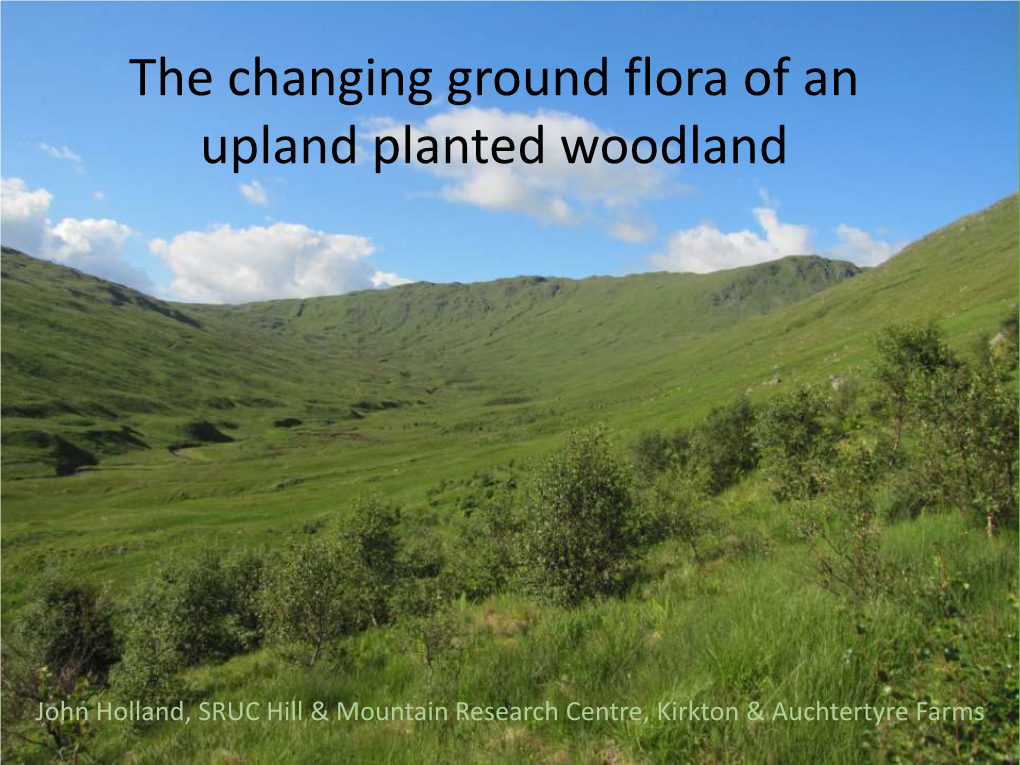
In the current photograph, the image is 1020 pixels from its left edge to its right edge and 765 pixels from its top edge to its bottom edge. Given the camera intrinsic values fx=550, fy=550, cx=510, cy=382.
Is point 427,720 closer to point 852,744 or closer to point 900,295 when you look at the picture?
point 852,744

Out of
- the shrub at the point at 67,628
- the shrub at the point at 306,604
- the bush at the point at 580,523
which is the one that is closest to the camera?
the bush at the point at 580,523

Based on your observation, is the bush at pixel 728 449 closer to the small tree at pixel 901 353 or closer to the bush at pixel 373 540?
the small tree at pixel 901 353

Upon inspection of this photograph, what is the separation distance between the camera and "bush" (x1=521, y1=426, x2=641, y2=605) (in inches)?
811

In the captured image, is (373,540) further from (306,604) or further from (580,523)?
(580,523)

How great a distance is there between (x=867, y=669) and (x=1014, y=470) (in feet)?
26.0

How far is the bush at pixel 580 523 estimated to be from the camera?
811 inches

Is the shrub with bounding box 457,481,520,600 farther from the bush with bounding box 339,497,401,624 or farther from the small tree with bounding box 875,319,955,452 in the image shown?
the small tree with bounding box 875,319,955,452

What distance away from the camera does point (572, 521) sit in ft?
72.7

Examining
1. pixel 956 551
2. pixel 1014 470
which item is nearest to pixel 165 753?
pixel 956 551

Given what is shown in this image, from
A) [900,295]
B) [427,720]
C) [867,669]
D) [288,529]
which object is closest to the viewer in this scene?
[867,669]

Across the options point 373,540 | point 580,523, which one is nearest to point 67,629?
point 373,540

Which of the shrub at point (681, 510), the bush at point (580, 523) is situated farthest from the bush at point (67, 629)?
the shrub at point (681, 510)

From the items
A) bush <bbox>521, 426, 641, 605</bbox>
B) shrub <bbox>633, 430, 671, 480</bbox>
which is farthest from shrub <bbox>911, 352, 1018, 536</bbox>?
shrub <bbox>633, 430, 671, 480</bbox>

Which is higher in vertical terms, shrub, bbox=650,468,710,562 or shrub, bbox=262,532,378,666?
shrub, bbox=650,468,710,562
